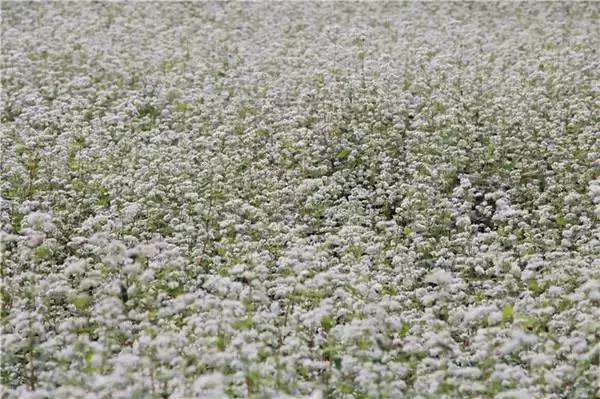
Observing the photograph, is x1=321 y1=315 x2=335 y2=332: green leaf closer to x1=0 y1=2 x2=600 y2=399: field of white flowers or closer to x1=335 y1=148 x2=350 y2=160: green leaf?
x1=0 y1=2 x2=600 y2=399: field of white flowers

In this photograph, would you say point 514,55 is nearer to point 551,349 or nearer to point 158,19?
point 158,19

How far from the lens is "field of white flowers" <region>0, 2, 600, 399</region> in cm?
648

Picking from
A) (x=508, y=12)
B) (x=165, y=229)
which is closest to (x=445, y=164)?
(x=165, y=229)

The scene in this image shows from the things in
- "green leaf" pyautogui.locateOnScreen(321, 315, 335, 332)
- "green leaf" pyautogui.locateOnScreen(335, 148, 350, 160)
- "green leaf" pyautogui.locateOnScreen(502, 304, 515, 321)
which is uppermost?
"green leaf" pyautogui.locateOnScreen(502, 304, 515, 321)

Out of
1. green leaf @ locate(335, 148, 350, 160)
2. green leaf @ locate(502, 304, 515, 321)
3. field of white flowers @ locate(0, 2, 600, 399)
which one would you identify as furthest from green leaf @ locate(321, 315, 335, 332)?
green leaf @ locate(335, 148, 350, 160)

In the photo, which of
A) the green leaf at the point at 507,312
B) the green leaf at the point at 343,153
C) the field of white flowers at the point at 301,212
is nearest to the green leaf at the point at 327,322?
the field of white flowers at the point at 301,212

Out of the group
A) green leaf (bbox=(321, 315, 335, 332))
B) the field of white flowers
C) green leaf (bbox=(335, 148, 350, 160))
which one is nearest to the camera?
the field of white flowers

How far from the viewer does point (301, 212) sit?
32.3 ft

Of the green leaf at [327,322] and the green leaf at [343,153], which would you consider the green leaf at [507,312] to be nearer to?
the green leaf at [327,322]

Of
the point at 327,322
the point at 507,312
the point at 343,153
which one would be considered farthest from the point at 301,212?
the point at 507,312

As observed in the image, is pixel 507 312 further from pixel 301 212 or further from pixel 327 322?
pixel 301 212

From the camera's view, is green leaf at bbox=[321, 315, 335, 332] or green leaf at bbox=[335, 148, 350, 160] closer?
green leaf at bbox=[321, 315, 335, 332]

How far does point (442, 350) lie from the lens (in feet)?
21.1

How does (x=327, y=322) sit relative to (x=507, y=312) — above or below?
below
